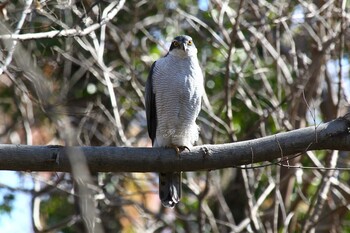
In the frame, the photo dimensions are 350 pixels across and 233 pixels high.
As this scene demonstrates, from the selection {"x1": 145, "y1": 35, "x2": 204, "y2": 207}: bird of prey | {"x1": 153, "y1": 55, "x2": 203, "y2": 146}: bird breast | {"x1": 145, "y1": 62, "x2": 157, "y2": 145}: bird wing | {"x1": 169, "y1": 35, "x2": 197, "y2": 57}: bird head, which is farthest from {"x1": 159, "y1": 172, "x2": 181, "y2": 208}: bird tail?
{"x1": 169, "y1": 35, "x2": 197, "y2": 57}: bird head

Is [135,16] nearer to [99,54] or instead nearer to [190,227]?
[99,54]

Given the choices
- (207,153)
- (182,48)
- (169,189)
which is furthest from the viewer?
(182,48)

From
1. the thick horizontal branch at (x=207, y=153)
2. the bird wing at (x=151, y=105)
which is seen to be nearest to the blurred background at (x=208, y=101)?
the bird wing at (x=151, y=105)

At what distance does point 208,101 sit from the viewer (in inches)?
240

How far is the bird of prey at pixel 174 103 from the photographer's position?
4883mm

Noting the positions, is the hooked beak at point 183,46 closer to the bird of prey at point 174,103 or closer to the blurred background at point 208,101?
the bird of prey at point 174,103

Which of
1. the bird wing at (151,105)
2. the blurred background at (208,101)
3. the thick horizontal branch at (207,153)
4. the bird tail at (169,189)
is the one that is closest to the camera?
the thick horizontal branch at (207,153)

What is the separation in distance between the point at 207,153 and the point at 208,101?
2.30 m

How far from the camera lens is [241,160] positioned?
3.74m

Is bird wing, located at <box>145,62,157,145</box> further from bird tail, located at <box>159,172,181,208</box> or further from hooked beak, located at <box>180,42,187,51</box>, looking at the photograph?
bird tail, located at <box>159,172,181,208</box>

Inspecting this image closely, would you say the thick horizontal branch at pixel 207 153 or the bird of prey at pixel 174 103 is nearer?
the thick horizontal branch at pixel 207 153

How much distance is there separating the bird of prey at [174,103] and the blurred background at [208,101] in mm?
665

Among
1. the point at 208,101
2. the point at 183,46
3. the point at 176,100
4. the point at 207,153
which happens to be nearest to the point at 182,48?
the point at 183,46

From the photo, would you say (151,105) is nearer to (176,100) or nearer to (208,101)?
(176,100)
